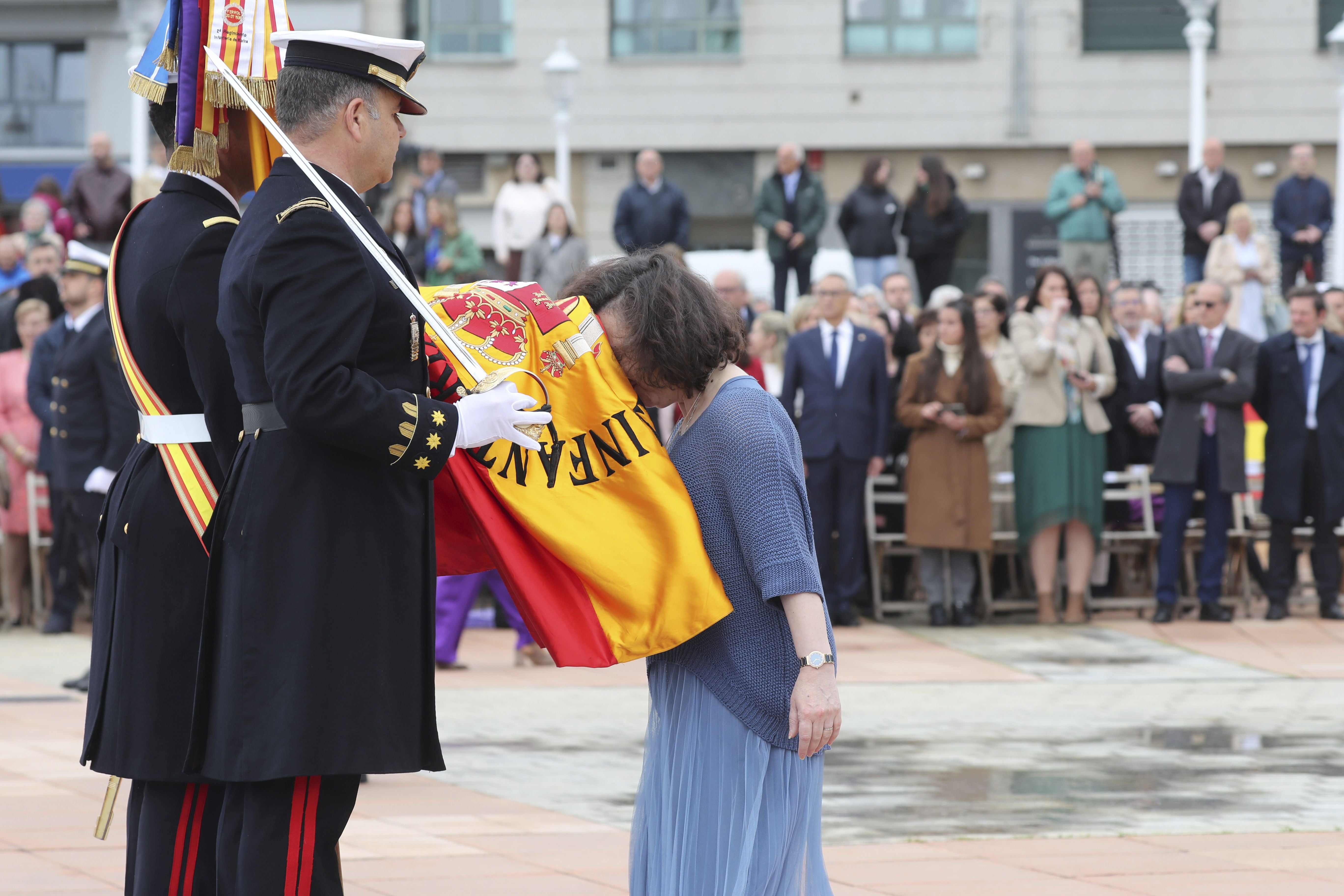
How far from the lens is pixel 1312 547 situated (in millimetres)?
12977

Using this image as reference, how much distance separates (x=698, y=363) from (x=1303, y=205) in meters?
16.6

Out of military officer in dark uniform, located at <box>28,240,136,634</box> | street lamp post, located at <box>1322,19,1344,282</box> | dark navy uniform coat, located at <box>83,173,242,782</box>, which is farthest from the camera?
street lamp post, located at <box>1322,19,1344,282</box>

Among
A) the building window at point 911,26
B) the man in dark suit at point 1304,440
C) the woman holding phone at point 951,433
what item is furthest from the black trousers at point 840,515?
the building window at point 911,26

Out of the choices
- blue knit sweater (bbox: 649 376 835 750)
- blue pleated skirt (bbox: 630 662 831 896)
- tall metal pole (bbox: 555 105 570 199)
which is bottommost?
blue pleated skirt (bbox: 630 662 831 896)

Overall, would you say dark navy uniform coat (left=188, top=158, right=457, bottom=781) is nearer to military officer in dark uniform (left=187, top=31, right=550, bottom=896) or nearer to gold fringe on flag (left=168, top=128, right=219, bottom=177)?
military officer in dark uniform (left=187, top=31, right=550, bottom=896)

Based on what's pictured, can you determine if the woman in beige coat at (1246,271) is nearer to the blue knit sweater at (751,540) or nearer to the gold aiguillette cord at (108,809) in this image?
the blue knit sweater at (751,540)

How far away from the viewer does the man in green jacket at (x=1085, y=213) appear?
719 inches

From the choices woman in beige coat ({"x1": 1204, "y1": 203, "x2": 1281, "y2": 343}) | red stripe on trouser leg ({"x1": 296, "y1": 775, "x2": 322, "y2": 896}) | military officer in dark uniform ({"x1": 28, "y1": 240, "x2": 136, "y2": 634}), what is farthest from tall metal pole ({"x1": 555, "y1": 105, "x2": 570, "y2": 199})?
red stripe on trouser leg ({"x1": 296, "y1": 775, "x2": 322, "y2": 896})

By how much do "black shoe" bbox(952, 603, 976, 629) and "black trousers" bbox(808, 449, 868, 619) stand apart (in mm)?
722

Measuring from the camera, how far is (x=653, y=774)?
397 cm

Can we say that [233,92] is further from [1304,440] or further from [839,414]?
[1304,440]

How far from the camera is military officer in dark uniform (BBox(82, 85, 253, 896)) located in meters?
3.88

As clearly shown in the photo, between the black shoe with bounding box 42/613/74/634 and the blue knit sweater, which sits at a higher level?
the blue knit sweater

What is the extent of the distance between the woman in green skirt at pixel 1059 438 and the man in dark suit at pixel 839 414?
970mm
